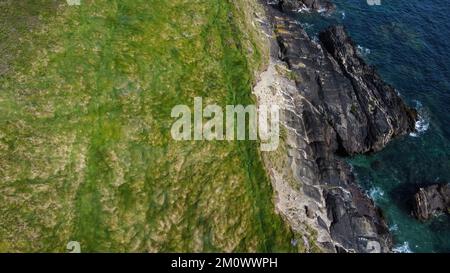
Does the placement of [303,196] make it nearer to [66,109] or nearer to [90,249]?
[90,249]

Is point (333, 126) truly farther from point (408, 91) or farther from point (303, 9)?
point (303, 9)

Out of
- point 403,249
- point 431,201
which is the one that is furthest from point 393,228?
point 431,201

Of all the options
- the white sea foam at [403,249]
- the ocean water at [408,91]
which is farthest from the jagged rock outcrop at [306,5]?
the white sea foam at [403,249]

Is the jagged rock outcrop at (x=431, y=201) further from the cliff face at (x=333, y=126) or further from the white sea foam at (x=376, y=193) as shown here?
the cliff face at (x=333, y=126)

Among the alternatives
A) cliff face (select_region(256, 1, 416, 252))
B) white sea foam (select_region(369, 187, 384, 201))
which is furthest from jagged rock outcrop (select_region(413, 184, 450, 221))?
cliff face (select_region(256, 1, 416, 252))

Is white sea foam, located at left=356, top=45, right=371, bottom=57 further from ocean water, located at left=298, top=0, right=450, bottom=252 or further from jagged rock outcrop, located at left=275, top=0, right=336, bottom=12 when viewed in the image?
jagged rock outcrop, located at left=275, top=0, right=336, bottom=12
